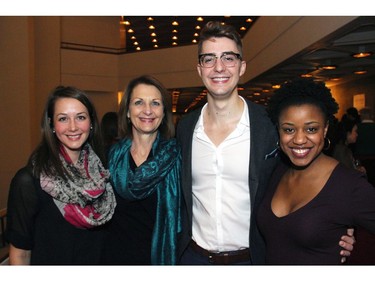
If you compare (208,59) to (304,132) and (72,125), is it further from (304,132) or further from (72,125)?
(72,125)

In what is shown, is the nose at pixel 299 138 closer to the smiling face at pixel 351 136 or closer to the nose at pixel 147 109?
the nose at pixel 147 109

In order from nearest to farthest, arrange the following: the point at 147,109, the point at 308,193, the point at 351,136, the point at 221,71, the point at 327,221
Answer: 1. the point at 327,221
2. the point at 308,193
3. the point at 221,71
4. the point at 147,109
5. the point at 351,136

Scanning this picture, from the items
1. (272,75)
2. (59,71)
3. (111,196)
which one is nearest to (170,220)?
(111,196)

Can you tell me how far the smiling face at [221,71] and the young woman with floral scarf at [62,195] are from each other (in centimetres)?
61

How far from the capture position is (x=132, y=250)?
1.83m

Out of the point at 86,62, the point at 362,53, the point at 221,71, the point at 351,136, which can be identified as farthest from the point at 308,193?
the point at 86,62

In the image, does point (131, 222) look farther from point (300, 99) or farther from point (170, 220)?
point (300, 99)

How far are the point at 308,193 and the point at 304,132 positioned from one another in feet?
0.81

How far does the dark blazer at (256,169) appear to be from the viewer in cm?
171

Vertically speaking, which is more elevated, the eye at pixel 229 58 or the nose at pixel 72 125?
the eye at pixel 229 58

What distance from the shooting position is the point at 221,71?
5.86ft

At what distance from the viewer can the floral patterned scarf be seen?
157cm

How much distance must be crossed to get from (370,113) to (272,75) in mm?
2826

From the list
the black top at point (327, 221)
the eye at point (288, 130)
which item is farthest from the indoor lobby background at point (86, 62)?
the black top at point (327, 221)
